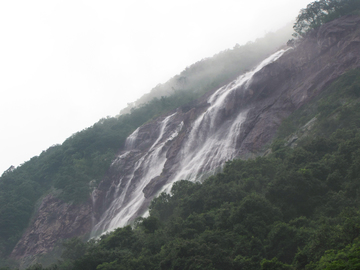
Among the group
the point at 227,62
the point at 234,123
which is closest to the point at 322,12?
the point at 234,123

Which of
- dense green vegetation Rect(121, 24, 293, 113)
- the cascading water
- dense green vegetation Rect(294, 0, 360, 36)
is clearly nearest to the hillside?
the cascading water

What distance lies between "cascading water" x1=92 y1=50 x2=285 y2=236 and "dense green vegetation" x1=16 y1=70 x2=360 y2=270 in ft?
20.2

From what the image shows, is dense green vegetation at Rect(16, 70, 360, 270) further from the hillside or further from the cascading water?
the cascading water

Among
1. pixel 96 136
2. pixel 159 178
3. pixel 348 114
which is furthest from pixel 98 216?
pixel 348 114

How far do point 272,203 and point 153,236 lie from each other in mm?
6919

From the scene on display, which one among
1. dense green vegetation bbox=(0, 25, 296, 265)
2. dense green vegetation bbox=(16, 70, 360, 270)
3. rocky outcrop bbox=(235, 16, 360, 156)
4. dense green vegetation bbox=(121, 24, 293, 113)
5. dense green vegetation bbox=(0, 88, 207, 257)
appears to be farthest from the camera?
dense green vegetation bbox=(121, 24, 293, 113)

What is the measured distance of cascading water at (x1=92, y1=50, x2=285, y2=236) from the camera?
31.7 metres

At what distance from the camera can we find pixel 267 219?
51.4 ft

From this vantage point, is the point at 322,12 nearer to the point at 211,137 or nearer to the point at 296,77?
the point at 296,77

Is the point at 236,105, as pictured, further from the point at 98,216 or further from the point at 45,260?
the point at 45,260

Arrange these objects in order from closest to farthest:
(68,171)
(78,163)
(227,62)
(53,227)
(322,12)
→ 1. (322,12)
2. (53,227)
3. (68,171)
4. (78,163)
5. (227,62)

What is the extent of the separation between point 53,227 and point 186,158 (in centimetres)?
2011

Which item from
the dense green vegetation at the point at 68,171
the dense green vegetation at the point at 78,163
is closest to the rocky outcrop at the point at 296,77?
the dense green vegetation at the point at 78,163

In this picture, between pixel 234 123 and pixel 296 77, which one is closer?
pixel 234 123
